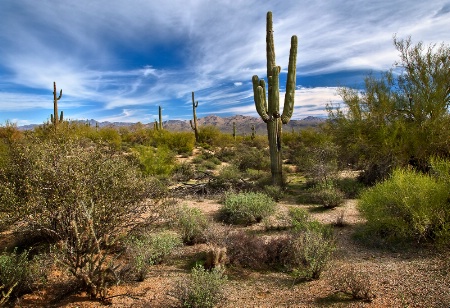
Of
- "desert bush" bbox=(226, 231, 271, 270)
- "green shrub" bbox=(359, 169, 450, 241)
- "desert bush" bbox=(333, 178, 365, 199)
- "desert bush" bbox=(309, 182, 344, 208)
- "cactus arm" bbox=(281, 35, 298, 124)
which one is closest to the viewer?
"green shrub" bbox=(359, 169, 450, 241)

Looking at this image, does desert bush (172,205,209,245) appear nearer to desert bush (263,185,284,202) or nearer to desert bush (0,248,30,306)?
desert bush (0,248,30,306)

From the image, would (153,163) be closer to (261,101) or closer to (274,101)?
(261,101)

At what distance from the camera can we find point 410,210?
17.5 ft

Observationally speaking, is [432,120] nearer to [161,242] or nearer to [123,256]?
[161,242]

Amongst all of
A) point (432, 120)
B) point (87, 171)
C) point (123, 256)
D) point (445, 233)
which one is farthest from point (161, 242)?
point (432, 120)

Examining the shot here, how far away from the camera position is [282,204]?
9.62m

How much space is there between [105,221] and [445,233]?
215 inches

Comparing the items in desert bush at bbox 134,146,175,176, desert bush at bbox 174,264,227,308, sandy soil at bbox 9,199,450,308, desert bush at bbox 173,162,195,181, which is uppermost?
desert bush at bbox 134,146,175,176

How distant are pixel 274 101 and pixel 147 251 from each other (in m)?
7.97

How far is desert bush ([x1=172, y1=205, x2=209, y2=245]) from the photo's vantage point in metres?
6.45

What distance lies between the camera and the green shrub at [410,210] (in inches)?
206

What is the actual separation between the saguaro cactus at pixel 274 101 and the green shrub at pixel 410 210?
5303 millimetres

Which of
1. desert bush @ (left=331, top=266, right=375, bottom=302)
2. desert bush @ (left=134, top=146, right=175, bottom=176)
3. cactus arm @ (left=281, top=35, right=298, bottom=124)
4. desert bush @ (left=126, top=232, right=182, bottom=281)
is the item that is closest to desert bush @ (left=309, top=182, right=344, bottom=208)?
cactus arm @ (left=281, top=35, right=298, bottom=124)

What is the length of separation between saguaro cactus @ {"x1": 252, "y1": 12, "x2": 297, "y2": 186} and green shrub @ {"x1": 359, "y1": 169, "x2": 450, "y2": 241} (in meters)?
5.30
